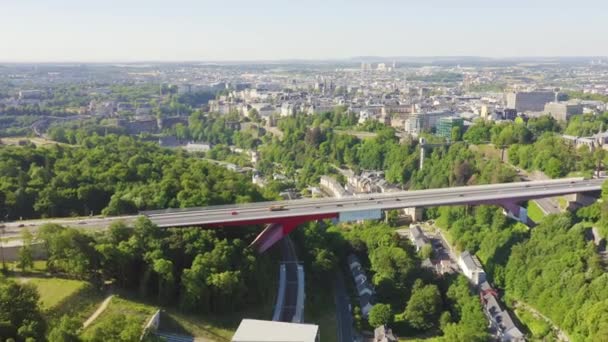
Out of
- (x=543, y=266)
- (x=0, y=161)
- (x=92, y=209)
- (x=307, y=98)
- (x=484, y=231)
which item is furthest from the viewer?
(x=307, y=98)

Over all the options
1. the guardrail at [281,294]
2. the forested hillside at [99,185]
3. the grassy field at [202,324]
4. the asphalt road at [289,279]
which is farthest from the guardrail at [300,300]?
the forested hillside at [99,185]

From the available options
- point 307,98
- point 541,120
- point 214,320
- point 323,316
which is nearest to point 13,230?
point 214,320

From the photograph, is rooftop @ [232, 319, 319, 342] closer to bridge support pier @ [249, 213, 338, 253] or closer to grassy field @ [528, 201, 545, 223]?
bridge support pier @ [249, 213, 338, 253]

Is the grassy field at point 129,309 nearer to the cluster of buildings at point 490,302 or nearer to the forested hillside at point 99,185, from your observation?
the forested hillside at point 99,185

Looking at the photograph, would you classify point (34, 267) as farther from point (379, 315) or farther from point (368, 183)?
point (368, 183)

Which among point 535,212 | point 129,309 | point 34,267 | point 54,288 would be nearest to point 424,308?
point 129,309

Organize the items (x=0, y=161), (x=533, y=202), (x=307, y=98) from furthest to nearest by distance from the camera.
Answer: (x=307, y=98), (x=533, y=202), (x=0, y=161)

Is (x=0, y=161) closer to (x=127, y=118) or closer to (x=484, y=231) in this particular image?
(x=484, y=231)
